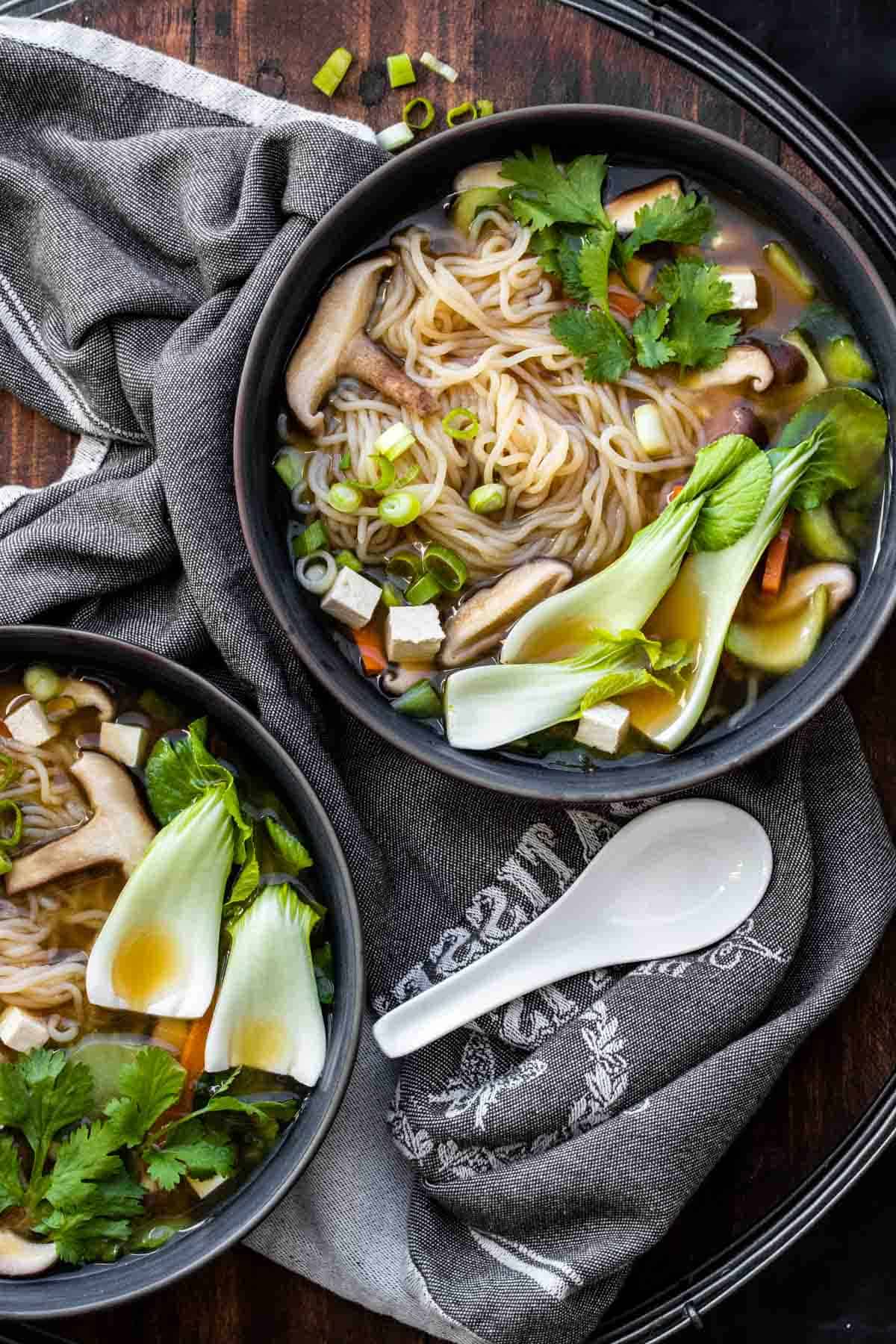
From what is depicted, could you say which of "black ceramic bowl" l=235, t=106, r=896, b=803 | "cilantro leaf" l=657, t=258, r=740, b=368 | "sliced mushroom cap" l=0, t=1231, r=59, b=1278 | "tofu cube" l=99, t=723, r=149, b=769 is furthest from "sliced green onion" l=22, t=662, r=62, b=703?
"cilantro leaf" l=657, t=258, r=740, b=368

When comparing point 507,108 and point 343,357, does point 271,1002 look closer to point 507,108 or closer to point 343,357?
point 343,357

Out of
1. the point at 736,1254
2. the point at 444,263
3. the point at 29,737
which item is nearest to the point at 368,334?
the point at 444,263

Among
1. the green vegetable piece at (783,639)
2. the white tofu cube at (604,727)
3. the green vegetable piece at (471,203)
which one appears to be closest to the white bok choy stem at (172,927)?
the white tofu cube at (604,727)

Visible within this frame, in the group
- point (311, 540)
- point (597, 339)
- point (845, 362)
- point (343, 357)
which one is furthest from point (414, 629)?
point (845, 362)

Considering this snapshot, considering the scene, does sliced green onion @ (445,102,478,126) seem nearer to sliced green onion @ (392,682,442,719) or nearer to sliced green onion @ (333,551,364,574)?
sliced green onion @ (333,551,364,574)

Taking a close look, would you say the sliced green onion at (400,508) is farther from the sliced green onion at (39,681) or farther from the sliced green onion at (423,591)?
the sliced green onion at (39,681)
